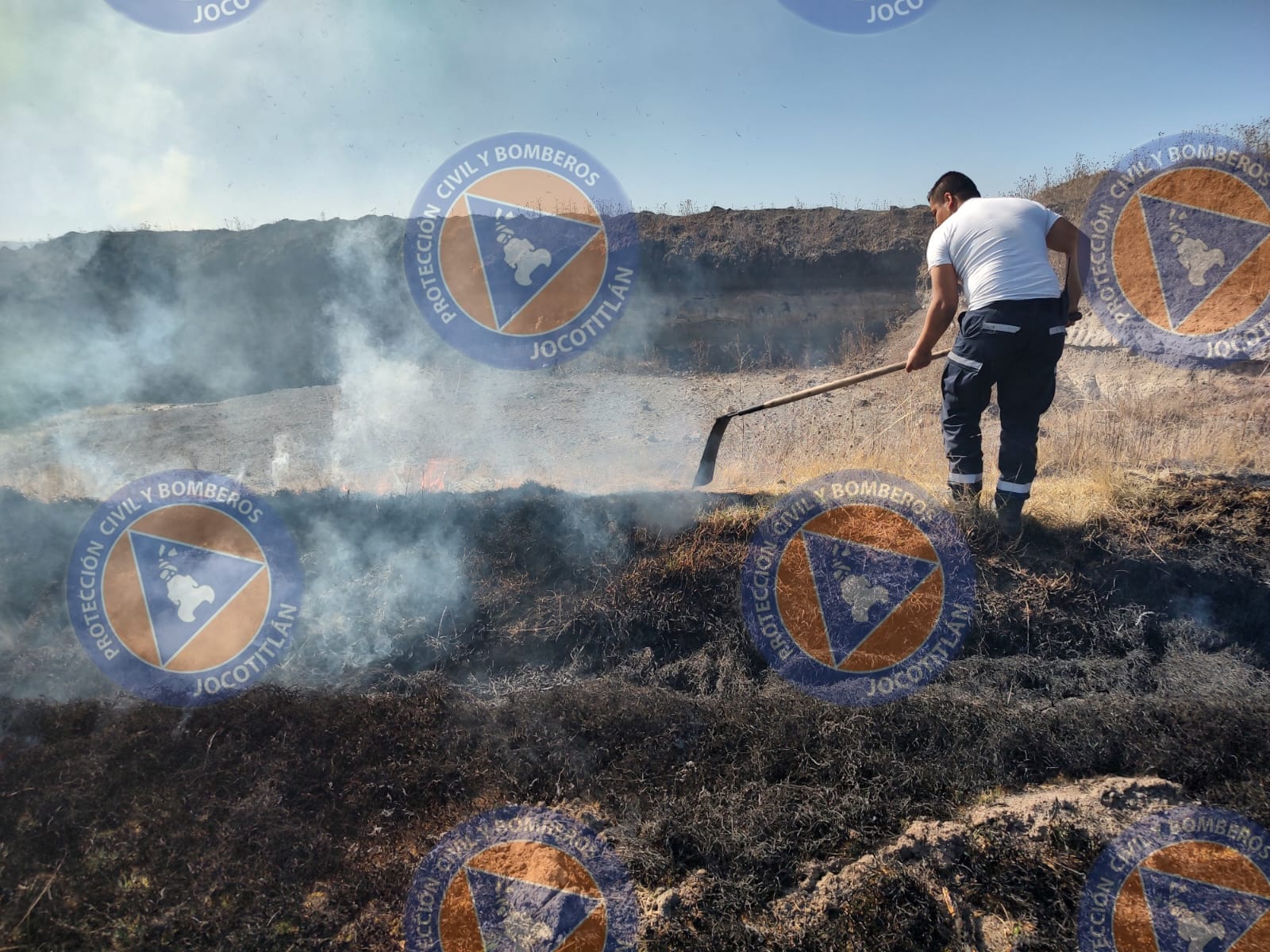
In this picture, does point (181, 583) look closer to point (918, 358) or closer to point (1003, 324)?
point (918, 358)

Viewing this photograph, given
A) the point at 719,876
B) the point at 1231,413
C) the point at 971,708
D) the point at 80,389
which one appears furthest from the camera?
the point at 80,389

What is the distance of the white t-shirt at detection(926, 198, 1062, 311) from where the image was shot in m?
3.94

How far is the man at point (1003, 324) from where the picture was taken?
3.94m

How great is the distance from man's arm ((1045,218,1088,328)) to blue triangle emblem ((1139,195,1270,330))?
223 inches

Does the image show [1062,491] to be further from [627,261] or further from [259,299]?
[259,299]

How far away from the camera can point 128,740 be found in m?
3.65

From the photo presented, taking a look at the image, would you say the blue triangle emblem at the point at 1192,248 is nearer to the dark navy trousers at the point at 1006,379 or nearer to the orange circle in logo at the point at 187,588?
the dark navy trousers at the point at 1006,379

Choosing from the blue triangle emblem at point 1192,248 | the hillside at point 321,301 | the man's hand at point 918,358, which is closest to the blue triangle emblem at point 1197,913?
the man's hand at point 918,358

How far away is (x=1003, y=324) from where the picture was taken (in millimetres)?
3938

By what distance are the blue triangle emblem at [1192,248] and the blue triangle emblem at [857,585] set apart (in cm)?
670

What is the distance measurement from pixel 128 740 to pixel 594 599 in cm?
252

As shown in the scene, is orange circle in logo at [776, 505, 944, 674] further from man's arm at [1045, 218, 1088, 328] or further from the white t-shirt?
man's arm at [1045, 218, 1088, 328]

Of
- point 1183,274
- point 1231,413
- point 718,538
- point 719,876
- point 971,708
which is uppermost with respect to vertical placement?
point 1183,274

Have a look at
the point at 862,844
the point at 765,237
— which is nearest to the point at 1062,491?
the point at 862,844
